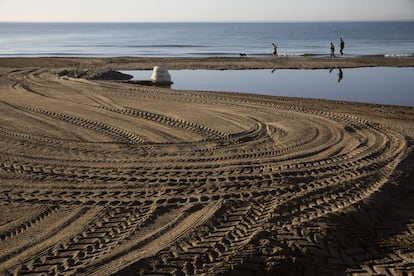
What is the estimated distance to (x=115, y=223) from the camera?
6145 millimetres

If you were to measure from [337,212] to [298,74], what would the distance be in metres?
19.9

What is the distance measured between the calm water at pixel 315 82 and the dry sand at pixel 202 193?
20.9 feet

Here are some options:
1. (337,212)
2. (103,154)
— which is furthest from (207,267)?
(103,154)

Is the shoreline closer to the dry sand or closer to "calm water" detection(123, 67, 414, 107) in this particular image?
"calm water" detection(123, 67, 414, 107)

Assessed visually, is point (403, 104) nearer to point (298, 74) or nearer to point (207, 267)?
point (298, 74)

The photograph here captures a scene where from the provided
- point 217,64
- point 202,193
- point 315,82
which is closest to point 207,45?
point 217,64

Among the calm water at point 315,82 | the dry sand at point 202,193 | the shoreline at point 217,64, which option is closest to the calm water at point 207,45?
the shoreline at point 217,64

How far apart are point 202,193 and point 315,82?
17.0 meters

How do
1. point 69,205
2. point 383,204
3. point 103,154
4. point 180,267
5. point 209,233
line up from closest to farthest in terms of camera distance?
point 180,267, point 209,233, point 69,205, point 383,204, point 103,154

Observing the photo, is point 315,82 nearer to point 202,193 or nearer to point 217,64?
point 217,64

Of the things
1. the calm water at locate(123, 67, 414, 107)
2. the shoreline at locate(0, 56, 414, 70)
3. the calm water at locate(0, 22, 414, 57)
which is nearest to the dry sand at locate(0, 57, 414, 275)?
the calm water at locate(123, 67, 414, 107)

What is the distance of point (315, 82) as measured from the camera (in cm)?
2289

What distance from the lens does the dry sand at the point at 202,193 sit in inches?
216

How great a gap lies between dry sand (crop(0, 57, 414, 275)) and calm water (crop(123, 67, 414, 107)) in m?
6.36
